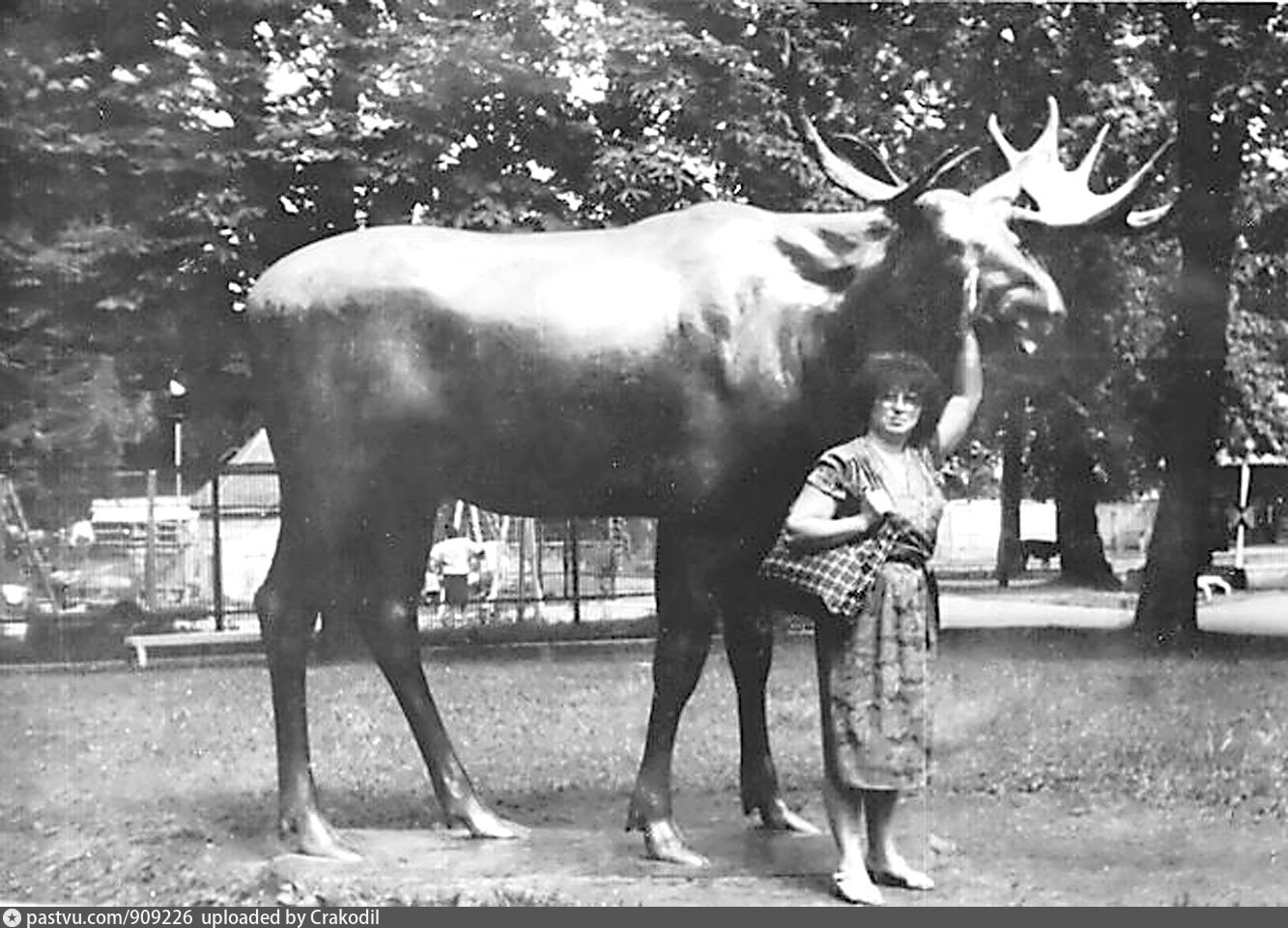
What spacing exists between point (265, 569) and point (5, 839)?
1.38 metres

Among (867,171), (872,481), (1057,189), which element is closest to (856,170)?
(867,171)

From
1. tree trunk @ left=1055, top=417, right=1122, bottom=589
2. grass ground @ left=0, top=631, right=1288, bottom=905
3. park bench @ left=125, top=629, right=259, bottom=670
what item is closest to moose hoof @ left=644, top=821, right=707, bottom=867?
grass ground @ left=0, top=631, right=1288, bottom=905

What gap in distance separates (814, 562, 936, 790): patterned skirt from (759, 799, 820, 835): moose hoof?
24.7 inches

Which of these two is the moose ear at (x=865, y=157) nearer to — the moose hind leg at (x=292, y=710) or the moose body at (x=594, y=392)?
the moose body at (x=594, y=392)

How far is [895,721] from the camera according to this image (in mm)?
5387

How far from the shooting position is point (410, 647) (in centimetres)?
592

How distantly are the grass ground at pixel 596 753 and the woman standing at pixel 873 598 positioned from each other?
606mm

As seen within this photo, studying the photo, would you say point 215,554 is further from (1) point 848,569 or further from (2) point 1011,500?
(2) point 1011,500

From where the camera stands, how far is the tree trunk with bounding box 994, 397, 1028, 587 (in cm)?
614

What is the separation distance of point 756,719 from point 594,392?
1.33 meters

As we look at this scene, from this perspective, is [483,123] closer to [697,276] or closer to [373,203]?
[373,203]

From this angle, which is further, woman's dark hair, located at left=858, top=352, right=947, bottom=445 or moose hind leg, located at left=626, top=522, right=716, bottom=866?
moose hind leg, located at left=626, top=522, right=716, bottom=866

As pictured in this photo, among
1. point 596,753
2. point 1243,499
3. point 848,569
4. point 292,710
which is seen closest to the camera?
point 848,569

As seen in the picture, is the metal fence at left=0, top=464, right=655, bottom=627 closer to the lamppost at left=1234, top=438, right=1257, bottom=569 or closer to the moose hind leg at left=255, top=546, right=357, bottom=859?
the moose hind leg at left=255, top=546, right=357, bottom=859
